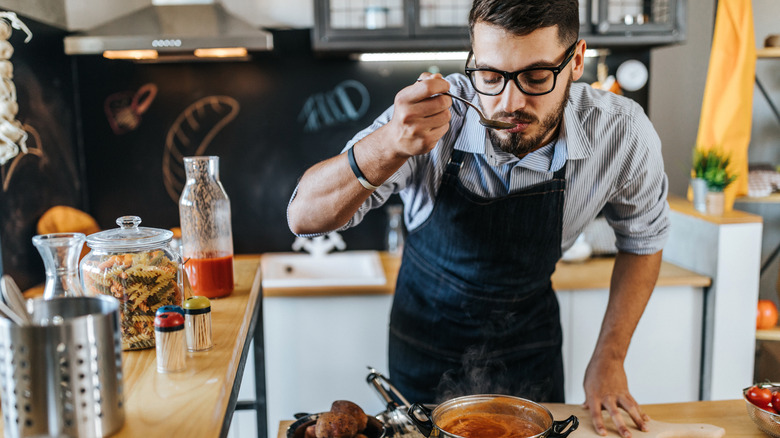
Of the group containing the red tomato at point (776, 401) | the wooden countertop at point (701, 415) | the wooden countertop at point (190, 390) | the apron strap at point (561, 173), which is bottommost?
the wooden countertop at point (701, 415)

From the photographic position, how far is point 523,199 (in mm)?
1566

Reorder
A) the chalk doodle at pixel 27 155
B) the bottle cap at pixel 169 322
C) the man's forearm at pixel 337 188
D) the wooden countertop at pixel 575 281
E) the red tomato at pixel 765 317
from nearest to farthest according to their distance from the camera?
the bottle cap at pixel 169 322, the man's forearm at pixel 337 188, the chalk doodle at pixel 27 155, the wooden countertop at pixel 575 281, the red tomato at pixel 765 317

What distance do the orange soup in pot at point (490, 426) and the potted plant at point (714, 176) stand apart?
6.50ft

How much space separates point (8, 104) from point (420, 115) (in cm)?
154

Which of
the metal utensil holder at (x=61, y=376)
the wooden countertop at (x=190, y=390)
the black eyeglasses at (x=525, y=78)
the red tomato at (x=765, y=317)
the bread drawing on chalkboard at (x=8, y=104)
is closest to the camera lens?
the metal utensil holder at (x=61, y=376)

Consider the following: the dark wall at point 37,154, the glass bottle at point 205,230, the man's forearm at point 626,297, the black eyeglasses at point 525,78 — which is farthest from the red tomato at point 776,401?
the dark wall at point 37,154

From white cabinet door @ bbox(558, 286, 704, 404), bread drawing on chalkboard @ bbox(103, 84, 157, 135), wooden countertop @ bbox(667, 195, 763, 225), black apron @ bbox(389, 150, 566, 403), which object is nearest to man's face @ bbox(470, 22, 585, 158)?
black apron @ bbox(389, 150, 566, 403)

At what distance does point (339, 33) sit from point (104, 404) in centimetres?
211

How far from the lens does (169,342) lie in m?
0.92

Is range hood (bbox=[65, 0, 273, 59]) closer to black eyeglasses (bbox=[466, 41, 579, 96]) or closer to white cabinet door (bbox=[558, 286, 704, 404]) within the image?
black eyeglasses (bbox=[466, 41, 579, 96])

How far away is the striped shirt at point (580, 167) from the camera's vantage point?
5.05ft

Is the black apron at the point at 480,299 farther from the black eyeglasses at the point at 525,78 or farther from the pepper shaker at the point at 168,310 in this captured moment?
the pepper shaker at the point at 168,310

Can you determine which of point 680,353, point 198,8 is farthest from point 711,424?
point 198,8

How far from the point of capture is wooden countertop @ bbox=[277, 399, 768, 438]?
1248mm
